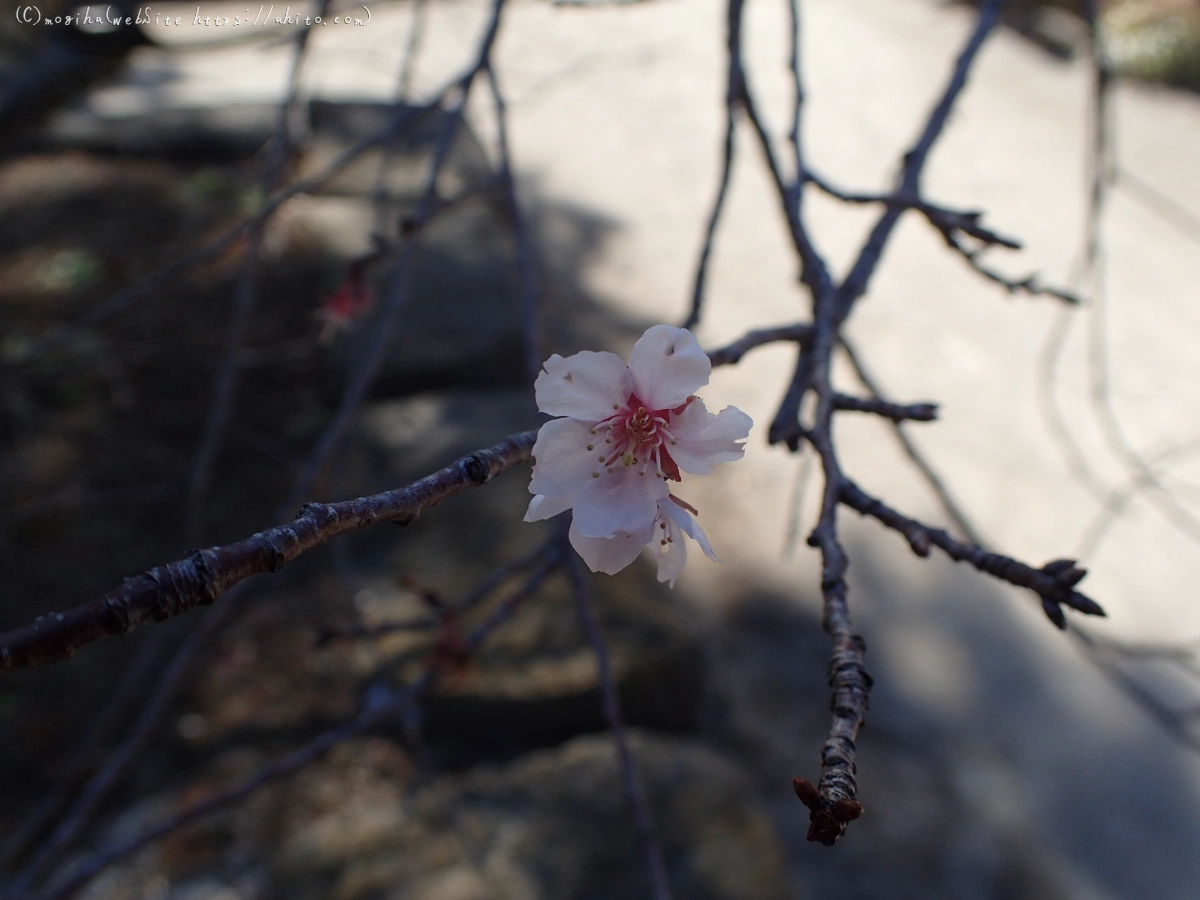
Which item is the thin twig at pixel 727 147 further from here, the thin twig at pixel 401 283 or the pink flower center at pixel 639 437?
the pink flower center at pixel 639 437

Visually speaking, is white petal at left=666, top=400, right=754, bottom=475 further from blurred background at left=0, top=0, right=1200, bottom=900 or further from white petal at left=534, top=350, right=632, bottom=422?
blurred background at left=0, top=0, right=1200, bottom=900

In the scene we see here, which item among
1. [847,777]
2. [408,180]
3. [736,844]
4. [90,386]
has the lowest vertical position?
[736,844]

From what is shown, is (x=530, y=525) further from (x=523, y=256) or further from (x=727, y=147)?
(x=727, y=147)

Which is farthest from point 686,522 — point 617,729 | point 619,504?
point 617,729

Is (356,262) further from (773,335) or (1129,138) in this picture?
(1129,138)

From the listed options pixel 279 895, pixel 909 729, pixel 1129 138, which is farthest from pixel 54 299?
pixel 1129 138

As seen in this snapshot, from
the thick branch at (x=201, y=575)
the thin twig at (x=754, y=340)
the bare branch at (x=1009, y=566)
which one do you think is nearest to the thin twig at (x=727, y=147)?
the thin twig at (x=754, y=340)

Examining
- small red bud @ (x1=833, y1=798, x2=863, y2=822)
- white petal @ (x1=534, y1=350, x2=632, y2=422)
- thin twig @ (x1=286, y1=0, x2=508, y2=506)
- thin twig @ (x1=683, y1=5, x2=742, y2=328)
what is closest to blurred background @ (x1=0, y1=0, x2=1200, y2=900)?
thin twig @ (x1=286, y1=0, x2=508, y2=506)
